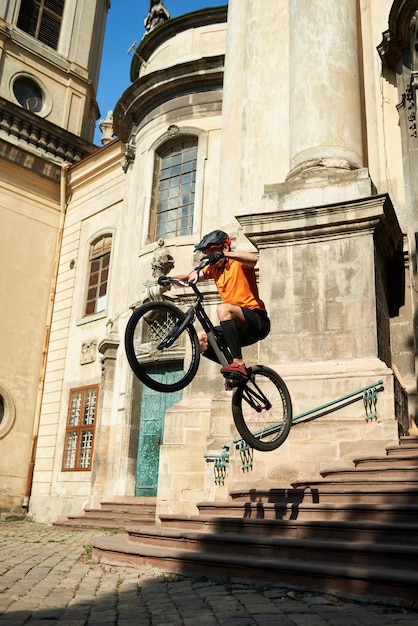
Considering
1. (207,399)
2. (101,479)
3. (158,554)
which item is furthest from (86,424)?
(158,554)

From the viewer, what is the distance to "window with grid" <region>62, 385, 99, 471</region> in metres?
18.0

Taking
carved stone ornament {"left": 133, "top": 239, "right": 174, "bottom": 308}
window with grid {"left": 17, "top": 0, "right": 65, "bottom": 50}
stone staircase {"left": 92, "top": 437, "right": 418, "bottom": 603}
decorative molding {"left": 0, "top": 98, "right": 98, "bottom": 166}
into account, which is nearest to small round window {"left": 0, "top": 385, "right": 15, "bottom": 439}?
carved stone ornament {"left": 133, "top": 239, "right": 174, "bottom": 308}

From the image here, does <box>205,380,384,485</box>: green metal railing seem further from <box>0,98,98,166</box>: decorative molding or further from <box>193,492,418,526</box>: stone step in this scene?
<box>0,98,98,166</box>: decorative molding

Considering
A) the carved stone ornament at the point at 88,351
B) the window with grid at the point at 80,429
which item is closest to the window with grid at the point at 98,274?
the carved stone ornament at the point at 88,351

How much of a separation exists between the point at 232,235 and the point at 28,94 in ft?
53.6

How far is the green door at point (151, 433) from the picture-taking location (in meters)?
15.4

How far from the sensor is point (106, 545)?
24.7ft

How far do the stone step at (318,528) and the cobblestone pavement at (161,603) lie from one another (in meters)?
0.77

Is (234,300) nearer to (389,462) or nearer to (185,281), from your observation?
(185,281)

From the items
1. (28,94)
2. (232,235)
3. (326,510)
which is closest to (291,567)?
(326,510)

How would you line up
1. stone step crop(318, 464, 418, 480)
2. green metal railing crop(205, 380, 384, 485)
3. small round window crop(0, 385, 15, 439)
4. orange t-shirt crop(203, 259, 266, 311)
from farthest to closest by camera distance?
1. small round window crop(0, 385, 15, 439)
2. green metal railing crop(205, 380, 384, 485)
3. stone step crop(318, 464, 418, 480)
4. orange t-shirt crop(203, 259, 266, 311)

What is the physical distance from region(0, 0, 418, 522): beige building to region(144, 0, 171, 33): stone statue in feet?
0.96

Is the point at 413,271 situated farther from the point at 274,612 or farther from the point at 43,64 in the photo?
the point at 43,64

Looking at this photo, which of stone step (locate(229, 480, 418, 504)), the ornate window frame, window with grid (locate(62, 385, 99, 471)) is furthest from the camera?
window with grid (locate(62, 385, 99, 471))
